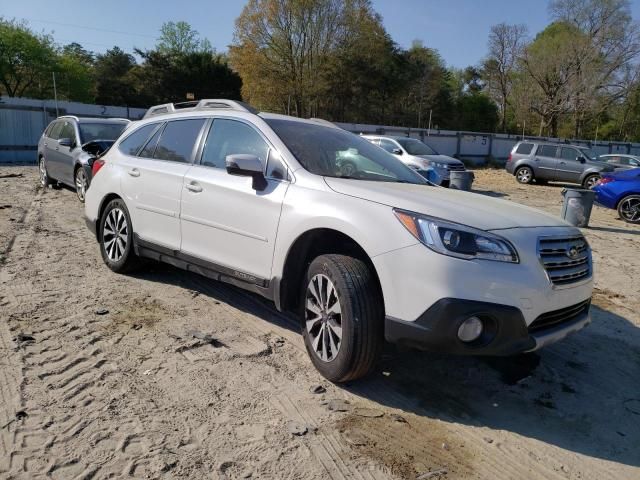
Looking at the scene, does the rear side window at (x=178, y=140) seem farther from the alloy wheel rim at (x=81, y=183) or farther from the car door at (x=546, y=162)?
the car door at (x=546, y=162)

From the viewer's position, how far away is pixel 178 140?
15.5 feet

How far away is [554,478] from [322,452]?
1.15 m

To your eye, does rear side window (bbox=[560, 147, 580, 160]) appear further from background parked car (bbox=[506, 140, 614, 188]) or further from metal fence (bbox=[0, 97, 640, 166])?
metal fence (bbox=[0, 97, 640, 166])

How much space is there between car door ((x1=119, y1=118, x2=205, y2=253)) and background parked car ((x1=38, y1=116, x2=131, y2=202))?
4.88 m

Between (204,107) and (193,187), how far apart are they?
929mm

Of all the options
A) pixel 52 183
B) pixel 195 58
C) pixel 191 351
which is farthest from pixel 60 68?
pixel 191 351

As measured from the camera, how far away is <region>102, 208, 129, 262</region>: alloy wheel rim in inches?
206

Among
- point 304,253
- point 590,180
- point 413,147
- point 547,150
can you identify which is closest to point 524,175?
point 547,150

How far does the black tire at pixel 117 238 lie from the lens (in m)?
5.15

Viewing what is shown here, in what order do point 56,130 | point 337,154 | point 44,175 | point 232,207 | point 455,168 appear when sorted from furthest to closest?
1. point 455,168
2. point 44,175
3. point 56,130
4. point 337,154
5. point 232,207

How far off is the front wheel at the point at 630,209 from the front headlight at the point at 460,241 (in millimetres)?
10295

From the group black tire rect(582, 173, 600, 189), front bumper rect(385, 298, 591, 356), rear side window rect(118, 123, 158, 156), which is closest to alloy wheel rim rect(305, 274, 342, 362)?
front bumper rect(385, 298, 591, 356)

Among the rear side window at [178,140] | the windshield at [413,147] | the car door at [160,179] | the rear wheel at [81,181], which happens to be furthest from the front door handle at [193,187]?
the windshield at [413,147]

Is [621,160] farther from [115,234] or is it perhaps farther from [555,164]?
[115,234]
